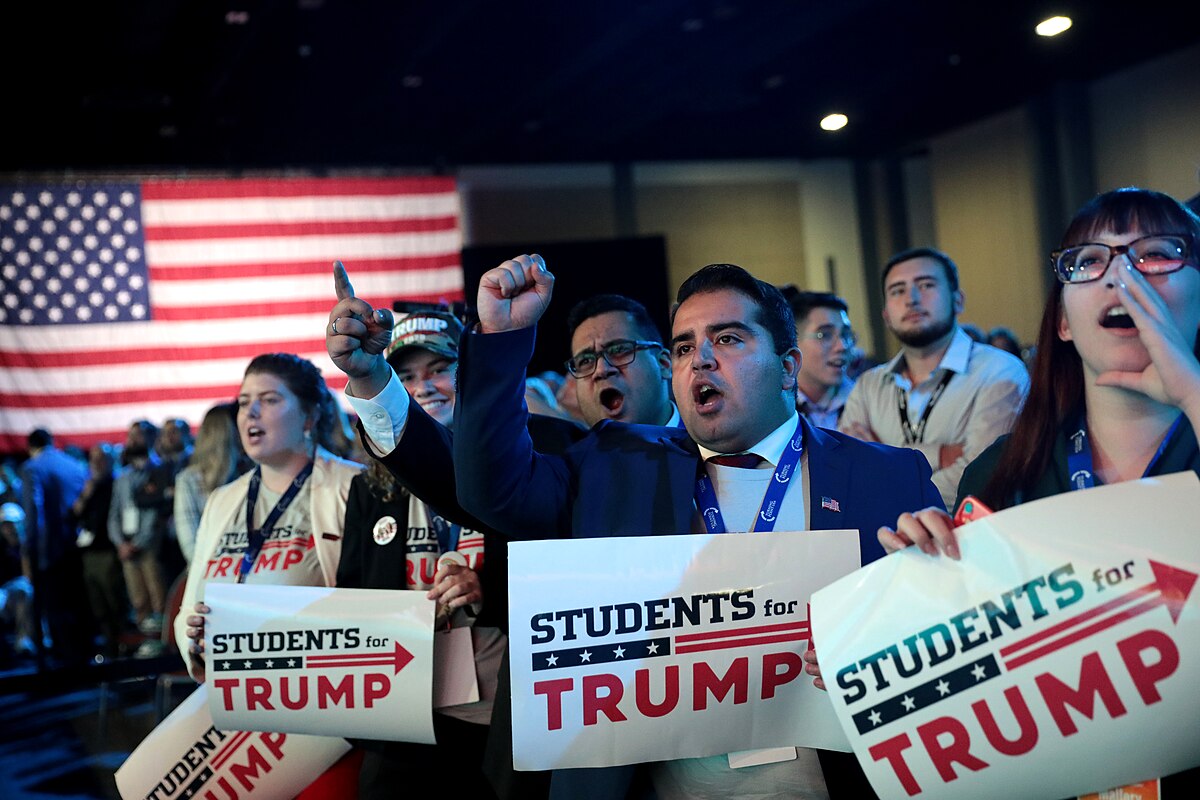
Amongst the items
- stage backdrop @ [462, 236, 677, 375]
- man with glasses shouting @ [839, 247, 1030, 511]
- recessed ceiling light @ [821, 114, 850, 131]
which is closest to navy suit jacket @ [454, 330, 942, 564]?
man with glasses shouting @ [839, 247, 1030, 511]

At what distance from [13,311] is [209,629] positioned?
10205 millimetres

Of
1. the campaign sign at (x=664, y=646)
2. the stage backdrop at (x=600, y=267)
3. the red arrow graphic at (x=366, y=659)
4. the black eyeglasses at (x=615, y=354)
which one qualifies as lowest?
the red arrow graphic at (x=366, y=659)

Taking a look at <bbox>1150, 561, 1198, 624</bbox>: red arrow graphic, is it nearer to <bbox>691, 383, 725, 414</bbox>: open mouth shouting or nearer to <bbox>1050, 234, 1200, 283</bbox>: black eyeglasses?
<bbox>1050, 234, 1200, 283</bbox>: black eyeglasses

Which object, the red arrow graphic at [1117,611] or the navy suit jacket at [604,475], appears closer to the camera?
the red arrow graphic at [1117,611]

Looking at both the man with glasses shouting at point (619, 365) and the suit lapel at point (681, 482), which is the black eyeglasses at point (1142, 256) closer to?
the suit lapel at point (681, 482)

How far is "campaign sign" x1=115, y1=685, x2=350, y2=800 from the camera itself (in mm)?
2873

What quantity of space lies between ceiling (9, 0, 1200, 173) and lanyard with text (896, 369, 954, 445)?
639 centimetres

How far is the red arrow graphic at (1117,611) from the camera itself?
4.83 ft

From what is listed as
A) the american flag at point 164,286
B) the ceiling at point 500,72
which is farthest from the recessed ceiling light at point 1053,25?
the american flag at point 164,286

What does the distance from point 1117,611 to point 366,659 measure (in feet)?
5.77

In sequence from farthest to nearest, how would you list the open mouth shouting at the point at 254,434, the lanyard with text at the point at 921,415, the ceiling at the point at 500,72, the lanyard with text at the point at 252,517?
the ceiling at the point at 500,72, the lanyard with text at the point at 921,415, the open mouth shouting at the point at 254,434, the lanyard with text at the point at 252,517

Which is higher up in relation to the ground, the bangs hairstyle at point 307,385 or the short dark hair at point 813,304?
the short dark hair at point 813,304

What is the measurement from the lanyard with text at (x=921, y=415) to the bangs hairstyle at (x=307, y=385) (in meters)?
2.11

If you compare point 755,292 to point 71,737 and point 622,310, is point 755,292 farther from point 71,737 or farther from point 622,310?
point 71,737
